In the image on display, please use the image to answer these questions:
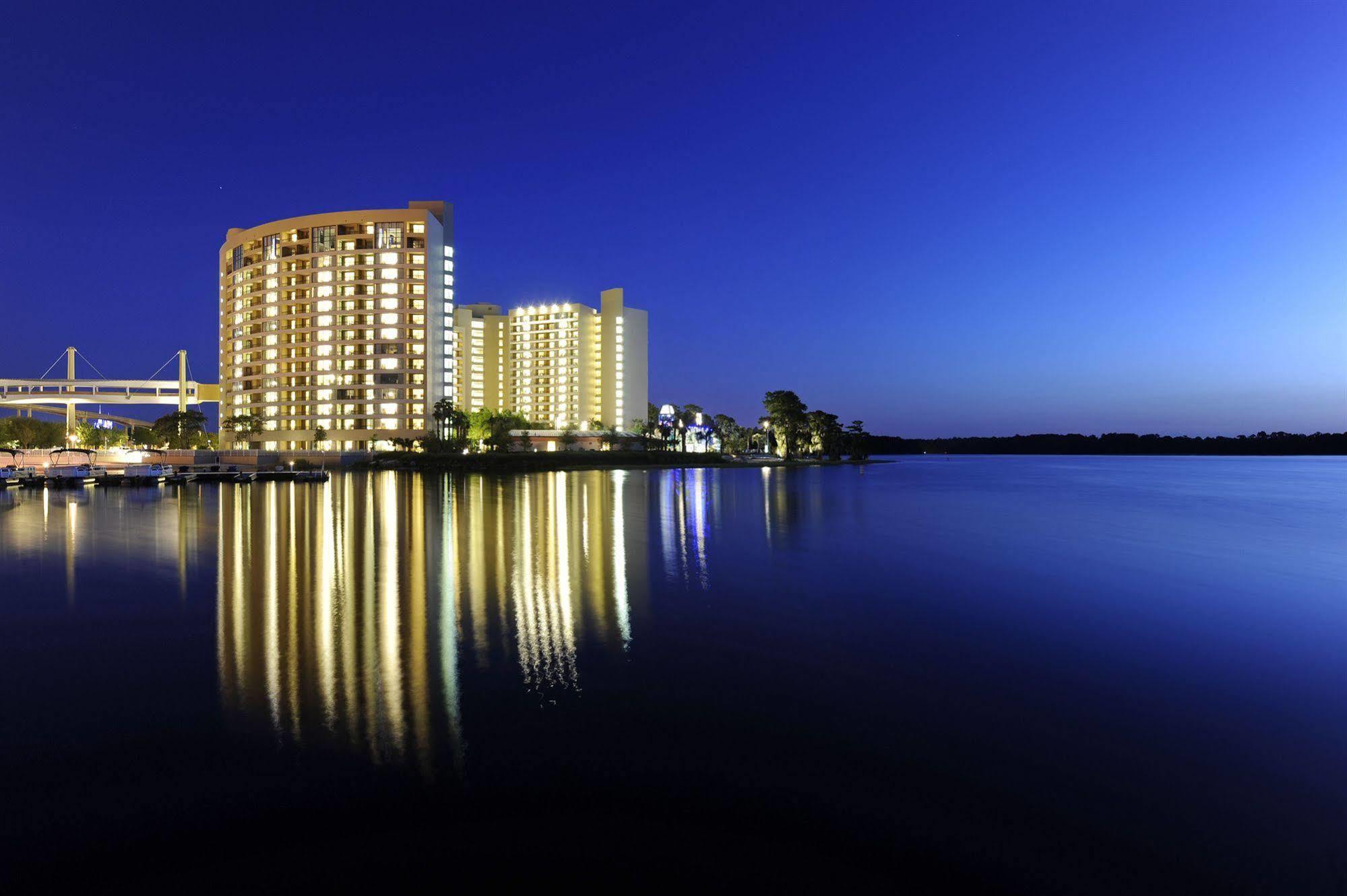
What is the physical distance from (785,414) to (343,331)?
90104 millimetres

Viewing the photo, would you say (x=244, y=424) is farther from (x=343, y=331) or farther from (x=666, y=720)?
(x=666, y=720)

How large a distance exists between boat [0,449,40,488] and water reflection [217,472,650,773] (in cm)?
4023

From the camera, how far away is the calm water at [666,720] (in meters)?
5.66

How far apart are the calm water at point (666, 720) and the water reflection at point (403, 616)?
0.09 metres

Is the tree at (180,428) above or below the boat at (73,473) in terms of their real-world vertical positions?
above

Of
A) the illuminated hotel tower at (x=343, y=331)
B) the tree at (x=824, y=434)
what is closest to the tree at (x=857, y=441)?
the tree at (x=824, y=434)

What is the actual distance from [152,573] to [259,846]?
48.1 feet

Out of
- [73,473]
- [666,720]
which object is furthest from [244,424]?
[666,720]

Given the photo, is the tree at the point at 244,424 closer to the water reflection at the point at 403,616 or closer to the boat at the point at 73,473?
the boat at the point at 73,473

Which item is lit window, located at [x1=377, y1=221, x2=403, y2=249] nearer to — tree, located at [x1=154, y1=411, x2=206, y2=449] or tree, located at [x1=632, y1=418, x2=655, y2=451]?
tree, located at [x1=154, y1=411, x2=206, y2=449]

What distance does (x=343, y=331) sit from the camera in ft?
436

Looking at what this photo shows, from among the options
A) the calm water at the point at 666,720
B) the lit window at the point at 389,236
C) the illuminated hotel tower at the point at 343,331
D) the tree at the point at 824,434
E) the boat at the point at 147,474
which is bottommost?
the calm water at the point at 666,720

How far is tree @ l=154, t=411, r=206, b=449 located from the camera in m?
113

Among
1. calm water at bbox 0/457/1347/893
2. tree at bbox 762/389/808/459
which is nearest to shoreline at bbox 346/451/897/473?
tree at bbox 762/389/808/459
